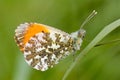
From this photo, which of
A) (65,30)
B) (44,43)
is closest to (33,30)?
(44,43)

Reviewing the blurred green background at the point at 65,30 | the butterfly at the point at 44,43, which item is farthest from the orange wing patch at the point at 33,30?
the blurred green background at the point at 65,30

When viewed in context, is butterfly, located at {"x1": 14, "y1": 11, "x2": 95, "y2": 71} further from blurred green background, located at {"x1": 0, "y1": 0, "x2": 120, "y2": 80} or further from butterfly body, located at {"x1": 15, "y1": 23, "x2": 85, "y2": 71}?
blurred green background, located at {"x1": 0, "y1": 0, "x2": 120, "y2": 80}

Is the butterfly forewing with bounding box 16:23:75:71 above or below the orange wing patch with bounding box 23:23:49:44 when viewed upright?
below

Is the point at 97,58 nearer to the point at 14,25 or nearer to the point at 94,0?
the point at 94,0

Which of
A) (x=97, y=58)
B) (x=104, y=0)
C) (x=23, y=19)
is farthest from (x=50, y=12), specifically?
(x=97, y=58)

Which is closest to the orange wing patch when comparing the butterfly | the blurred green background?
the butterfly

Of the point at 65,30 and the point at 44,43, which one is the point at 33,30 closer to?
the point at 44,43

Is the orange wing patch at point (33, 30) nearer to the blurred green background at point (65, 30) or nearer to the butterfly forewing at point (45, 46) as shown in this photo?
the butterfly forewing at point (45, 46)
